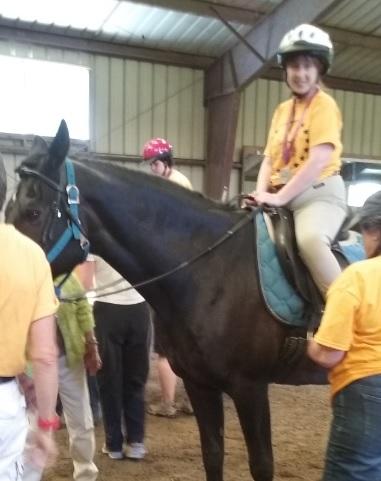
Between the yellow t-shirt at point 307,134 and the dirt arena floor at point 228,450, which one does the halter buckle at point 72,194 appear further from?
the dirt arena floor at point 228,450

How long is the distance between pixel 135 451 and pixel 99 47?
699 centimetres

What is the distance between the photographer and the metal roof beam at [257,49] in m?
8.05

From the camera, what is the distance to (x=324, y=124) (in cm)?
273

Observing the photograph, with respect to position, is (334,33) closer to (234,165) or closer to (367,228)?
(234,165)

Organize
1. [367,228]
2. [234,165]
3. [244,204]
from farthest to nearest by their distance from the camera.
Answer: [234,165] < [244,204] < [367,228]

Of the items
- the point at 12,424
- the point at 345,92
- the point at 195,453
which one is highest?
the point at 345,92

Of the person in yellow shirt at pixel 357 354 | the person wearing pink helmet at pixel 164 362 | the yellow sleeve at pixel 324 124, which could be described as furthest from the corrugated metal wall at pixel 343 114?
the person in yellow shirt at pixel 357 354

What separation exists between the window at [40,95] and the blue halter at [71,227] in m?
6.61

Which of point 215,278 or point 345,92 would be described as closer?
point 215,278

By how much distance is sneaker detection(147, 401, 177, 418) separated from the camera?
17.1 ft

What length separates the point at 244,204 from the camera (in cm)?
296

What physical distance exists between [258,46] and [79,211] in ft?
23.8

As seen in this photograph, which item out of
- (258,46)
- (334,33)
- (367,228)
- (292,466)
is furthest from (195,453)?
(334,33)

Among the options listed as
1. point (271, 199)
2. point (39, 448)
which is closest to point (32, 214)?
point (39, 448)
